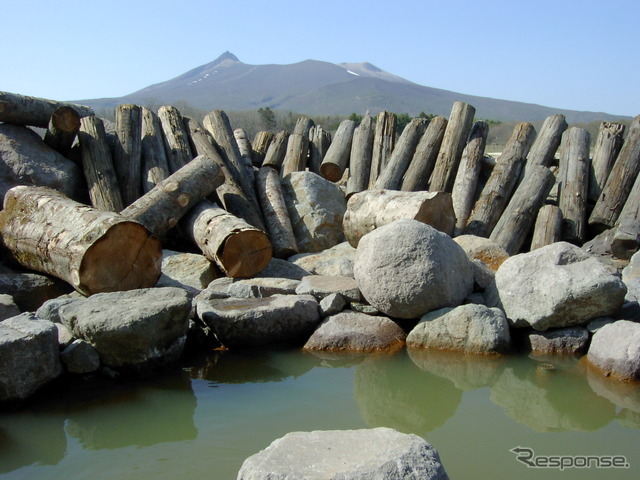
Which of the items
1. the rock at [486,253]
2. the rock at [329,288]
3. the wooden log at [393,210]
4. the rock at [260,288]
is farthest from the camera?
the wooden log at [393,210]

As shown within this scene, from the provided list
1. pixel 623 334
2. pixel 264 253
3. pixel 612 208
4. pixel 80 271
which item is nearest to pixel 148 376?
pixel 80 271

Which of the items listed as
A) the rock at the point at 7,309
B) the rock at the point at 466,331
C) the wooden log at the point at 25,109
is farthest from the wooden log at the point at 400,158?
the rock at the point at 7,309

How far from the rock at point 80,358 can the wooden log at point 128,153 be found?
14.0 feet

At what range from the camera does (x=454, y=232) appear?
939 centimetres

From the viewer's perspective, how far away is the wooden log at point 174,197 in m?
8.27

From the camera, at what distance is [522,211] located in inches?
372

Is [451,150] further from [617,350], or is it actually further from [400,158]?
[617,350]

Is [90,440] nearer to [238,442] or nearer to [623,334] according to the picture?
[238,442]

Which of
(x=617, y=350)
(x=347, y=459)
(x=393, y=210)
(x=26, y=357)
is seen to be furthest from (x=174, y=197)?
(x=347, y=459)

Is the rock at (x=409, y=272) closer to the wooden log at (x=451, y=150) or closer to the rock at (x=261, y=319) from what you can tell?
the rock at (x=261, y=319)

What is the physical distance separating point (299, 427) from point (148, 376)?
1.85 meters

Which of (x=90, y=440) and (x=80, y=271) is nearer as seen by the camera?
(x=90, y=440)

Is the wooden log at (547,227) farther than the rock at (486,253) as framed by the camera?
Yes

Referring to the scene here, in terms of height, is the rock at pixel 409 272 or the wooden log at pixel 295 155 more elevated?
the wooden log at pixel 295 155
